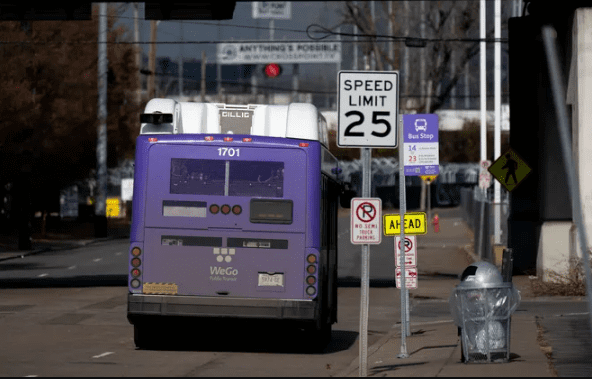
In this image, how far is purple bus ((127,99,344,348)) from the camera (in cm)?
1564

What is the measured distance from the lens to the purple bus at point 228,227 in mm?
15641

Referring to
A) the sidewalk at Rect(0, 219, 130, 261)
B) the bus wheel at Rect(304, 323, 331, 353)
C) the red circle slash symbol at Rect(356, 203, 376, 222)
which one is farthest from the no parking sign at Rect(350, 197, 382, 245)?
the sidewalk at Rect(0, 219, 130, 261)

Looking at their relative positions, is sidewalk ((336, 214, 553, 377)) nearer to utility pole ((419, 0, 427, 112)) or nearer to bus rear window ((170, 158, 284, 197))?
bus rear window ((170, 158, 284, 197))

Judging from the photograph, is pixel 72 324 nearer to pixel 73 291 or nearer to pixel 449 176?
pixel 73 291

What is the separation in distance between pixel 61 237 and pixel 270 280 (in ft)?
129

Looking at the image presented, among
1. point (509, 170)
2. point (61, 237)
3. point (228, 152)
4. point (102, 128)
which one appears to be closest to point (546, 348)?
point (228, 152)

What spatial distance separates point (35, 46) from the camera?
1898 inches

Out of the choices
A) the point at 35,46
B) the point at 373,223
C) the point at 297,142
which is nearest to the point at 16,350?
the point at 297,142

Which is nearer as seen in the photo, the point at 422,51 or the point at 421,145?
the point at 421,145

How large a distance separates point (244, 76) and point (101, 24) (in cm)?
5627

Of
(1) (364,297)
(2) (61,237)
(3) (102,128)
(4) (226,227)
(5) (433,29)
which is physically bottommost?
(1) (364,297)

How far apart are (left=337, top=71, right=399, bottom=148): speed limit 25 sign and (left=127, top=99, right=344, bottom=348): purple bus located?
2.87 metres

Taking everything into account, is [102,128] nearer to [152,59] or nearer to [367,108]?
[152,59]

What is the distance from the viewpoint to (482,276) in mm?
14102
